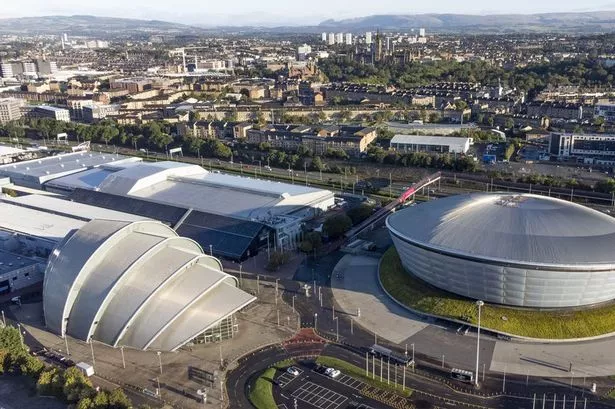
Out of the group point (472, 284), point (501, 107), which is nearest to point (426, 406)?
point (472, 284)

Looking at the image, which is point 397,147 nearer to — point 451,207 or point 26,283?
point 451,207

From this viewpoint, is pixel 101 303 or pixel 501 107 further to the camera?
pixel 501 107

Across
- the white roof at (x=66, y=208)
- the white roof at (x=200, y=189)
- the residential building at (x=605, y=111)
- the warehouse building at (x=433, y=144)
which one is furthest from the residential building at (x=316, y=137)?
the residential building at (x=605, y=111)

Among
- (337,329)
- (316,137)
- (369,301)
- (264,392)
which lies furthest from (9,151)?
(264,392)

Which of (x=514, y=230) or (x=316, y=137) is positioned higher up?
(x=514, y=230)

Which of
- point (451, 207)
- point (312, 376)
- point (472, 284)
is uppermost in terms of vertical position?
point (451, 207)

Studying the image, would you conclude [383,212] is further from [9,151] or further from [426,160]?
[9,151]
